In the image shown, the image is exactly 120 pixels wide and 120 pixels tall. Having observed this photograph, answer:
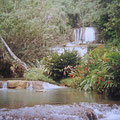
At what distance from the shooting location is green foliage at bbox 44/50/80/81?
9.70 m

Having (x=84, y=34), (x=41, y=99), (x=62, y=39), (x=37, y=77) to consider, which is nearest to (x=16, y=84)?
(x=37, y=77)

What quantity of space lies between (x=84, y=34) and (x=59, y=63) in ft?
34.4

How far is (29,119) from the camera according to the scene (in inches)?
146

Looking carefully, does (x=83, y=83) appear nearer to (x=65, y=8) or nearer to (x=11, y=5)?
(x=11, y=5)

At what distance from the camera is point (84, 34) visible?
19.7 meters

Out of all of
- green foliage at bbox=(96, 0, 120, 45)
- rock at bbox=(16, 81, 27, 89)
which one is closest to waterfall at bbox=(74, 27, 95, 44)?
green foliage at bbox=(96, 0, 120, 45)

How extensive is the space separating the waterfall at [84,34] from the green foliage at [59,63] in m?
Answer: 9.61

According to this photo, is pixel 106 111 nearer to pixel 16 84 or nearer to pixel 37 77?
pixel 16 84

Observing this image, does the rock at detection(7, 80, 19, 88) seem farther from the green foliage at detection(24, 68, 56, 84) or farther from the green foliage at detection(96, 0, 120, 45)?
the green foliage at detection(96, 0, 120, 45)

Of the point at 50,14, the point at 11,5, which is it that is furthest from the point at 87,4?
the point at 11,5

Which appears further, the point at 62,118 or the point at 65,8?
the point at 65,8

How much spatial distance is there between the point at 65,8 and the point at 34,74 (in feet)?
44.6

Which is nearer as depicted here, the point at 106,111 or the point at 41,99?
the point at 106,111

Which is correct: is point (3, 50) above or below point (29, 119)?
above
